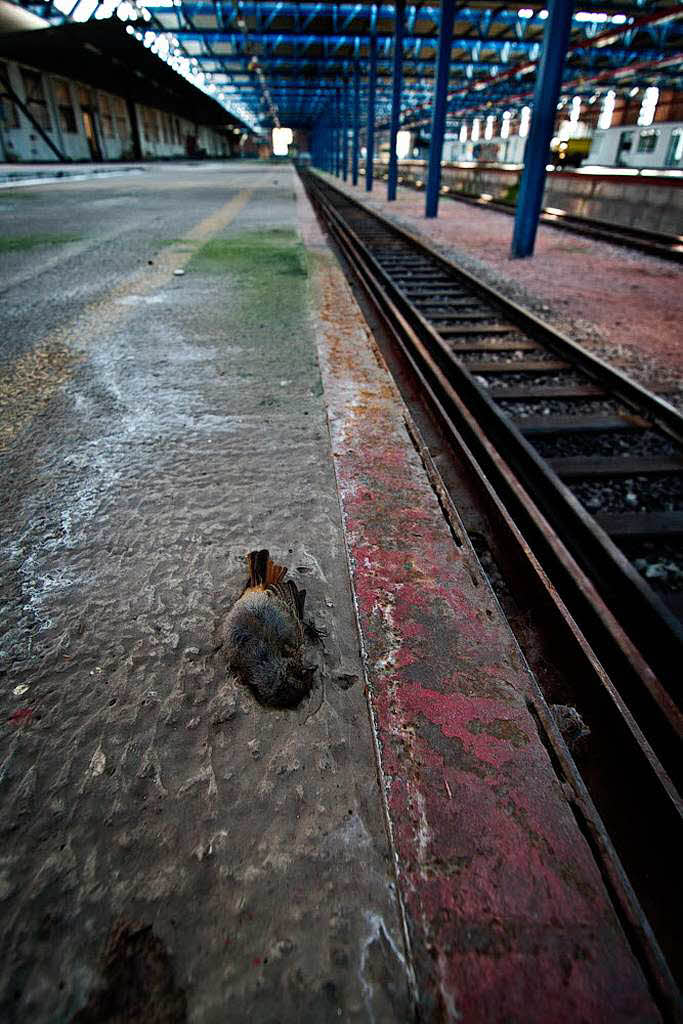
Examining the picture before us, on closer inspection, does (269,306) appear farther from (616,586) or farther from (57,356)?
(616,586)

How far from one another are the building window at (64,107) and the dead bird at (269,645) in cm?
3499

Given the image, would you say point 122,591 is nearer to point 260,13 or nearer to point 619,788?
point 619,788

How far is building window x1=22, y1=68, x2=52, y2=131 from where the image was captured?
932 inches

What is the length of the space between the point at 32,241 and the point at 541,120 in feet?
26.8

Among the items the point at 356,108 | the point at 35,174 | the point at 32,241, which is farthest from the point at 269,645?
the point at 356,108

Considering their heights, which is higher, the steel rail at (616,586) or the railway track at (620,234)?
the railway track at (620,234)

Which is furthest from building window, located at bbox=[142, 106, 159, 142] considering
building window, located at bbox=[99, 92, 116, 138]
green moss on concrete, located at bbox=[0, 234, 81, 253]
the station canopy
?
green moss on concrete, located at bbox=[0, 234, 81, 253]

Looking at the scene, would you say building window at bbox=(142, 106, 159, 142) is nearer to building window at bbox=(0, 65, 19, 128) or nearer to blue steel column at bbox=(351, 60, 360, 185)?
building window at bbox=(0, 65, 19, 128)

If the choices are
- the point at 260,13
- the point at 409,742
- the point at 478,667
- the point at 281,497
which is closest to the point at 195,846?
the point at 409,742

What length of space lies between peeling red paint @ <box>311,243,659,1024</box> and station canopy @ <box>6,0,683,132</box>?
48.6 feet

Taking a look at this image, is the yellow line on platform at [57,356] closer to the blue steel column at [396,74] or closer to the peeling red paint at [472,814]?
the peeling red paint at [472,814]

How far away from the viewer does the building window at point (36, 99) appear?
23672 mm

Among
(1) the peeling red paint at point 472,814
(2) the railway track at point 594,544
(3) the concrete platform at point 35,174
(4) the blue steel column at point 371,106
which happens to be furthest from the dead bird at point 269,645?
(4) the blue steel column at point 371,106

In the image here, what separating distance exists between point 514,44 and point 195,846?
29.8 m
